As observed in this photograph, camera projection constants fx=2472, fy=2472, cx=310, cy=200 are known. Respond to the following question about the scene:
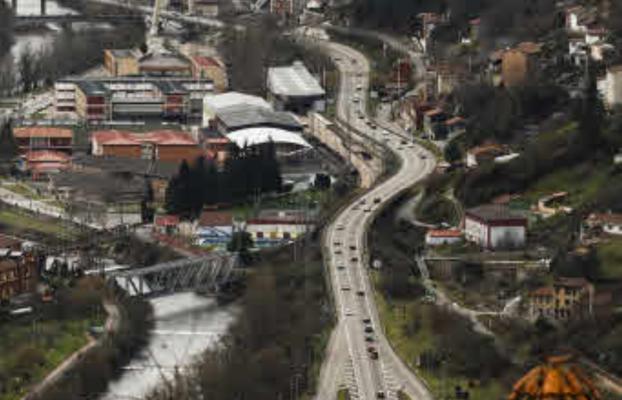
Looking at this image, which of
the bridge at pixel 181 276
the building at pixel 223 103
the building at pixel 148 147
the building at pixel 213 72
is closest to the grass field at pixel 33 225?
the bridge at pixel 181 276

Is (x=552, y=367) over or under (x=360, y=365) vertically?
over

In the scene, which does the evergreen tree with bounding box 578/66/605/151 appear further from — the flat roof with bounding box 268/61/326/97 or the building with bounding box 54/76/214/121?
the building with bounding box 54/76/214/121

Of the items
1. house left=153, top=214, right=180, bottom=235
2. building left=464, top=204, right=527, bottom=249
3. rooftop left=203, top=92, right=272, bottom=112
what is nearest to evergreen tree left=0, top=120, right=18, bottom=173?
rooftop left=203, top=92, right=272, bottom=112

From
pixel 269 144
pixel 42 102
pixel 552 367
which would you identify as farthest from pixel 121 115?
pixel 552 367

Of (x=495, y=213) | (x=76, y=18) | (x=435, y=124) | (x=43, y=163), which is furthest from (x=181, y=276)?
(x=76, y=18)

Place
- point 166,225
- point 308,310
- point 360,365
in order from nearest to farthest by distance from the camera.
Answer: point 360,365, point 308,310, point 166,225

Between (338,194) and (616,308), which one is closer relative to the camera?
(616,308)

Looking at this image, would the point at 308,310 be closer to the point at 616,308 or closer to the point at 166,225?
the point at 616,308

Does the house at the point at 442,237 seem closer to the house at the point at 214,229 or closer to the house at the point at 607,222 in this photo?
the house at the point at 607,222
